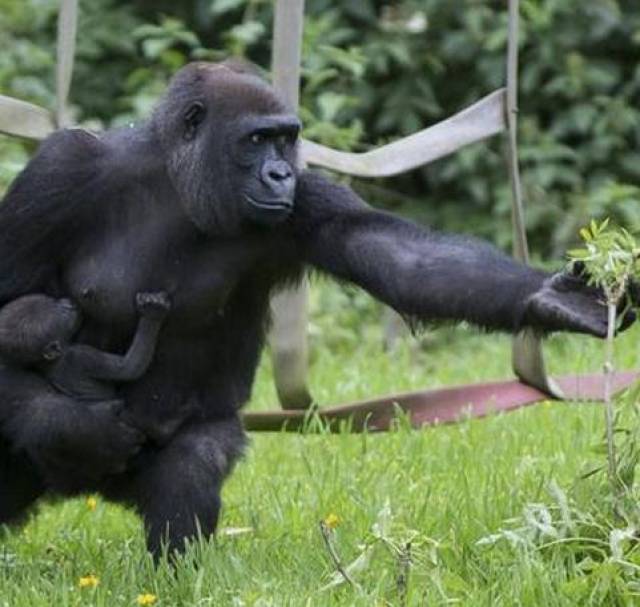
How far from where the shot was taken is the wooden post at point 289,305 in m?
5.09

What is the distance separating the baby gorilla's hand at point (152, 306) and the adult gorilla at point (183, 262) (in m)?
0.05

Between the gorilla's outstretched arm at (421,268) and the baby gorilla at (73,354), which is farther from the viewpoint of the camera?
the baby gorilla at (73,354)

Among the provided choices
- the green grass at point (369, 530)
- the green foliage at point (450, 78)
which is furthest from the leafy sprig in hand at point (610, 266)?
the green foliage at point (450, 78)

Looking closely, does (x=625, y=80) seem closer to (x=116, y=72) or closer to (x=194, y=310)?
(x=116, y=72)

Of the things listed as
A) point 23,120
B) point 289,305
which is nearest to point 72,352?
point 23,120

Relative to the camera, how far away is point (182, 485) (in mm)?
4223

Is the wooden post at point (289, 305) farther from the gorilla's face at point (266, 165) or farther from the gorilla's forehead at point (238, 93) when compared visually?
the gorilla's face at point (266, 165)

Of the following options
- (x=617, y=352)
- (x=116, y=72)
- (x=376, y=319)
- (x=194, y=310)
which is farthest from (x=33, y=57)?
(x=194, y=310)

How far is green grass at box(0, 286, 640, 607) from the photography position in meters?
3.70

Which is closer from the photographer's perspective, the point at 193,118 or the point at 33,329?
the point at 33,329

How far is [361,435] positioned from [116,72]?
505 cm

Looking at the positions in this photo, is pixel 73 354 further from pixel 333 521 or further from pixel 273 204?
pixel 333 521

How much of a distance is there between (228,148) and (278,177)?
0.55ft

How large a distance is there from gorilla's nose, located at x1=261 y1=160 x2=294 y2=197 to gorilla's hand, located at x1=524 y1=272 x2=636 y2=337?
65 centimetres
